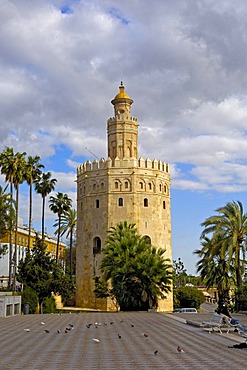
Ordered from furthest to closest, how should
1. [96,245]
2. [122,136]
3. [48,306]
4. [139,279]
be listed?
[122,136], [96,245], [48,306], [139,279]

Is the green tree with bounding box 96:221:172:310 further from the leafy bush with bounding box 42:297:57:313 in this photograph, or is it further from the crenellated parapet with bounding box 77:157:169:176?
the crenellated parapet with bounding box 77:157:169:176

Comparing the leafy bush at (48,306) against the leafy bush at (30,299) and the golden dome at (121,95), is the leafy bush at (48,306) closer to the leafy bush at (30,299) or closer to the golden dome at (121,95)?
the leafy bush at (30,299)

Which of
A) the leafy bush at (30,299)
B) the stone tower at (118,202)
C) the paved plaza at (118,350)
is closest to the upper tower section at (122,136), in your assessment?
the stone tower at (118,202)

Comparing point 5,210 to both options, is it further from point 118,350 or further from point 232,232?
point 118,350

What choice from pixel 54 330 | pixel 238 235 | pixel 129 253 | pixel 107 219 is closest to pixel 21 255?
pixel 107 219

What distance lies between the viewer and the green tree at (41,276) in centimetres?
3522

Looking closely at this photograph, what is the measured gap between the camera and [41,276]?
3553cm

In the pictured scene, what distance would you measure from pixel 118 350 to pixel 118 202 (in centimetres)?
3618

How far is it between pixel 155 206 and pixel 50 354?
37.8 metres

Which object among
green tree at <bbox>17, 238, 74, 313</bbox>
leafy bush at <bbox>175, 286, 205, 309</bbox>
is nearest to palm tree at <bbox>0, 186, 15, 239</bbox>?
green tree at <bbox>17, 238, 74, 313</bbox>

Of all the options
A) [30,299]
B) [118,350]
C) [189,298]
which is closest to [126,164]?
[189,298]

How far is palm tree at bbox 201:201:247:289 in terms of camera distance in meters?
27.7

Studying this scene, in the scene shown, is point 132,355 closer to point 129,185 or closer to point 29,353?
point 29,353

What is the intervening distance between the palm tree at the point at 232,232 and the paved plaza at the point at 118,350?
11.9 metres
